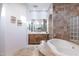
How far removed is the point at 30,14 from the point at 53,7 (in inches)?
14.1

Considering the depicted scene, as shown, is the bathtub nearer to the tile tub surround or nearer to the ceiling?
the tile tub surround

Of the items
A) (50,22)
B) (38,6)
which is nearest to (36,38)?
(50,22)

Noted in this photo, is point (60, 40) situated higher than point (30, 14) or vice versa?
point (30, 14)

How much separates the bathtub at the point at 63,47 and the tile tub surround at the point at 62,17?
74 millimetres

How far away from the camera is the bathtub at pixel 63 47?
1.80m

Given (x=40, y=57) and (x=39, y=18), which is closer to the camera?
(x=40, y=57)

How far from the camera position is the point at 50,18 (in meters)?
1.92

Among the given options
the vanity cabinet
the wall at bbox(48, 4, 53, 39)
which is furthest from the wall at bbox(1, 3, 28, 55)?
the wall at bbox(48, 4, 53, 39)

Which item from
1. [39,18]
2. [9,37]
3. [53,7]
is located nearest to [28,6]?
[39,18]

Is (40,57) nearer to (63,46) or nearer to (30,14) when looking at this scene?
(63,46)

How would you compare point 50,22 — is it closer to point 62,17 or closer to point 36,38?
point 62,17

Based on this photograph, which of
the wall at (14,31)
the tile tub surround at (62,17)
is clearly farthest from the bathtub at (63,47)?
the wall at (14,31)

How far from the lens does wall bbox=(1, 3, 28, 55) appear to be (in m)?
1.87

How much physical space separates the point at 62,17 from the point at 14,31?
29.2 inches
